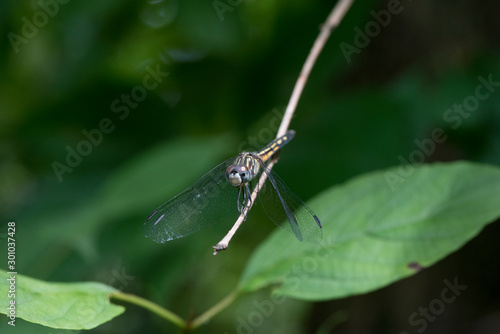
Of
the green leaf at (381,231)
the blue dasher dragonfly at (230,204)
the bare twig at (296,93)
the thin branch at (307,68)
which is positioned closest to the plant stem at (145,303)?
the blue dasher dragonfly at (230,204)

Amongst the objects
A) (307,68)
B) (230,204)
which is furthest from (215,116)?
(230,204)

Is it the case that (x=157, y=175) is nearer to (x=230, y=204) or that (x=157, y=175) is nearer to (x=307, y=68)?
(x=230, y=204)

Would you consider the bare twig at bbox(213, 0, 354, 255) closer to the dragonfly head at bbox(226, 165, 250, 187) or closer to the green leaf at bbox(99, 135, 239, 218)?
the dragonfly head at bbox(226, 165, 250, 187)

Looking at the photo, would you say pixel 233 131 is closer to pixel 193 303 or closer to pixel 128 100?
pixel 128 100

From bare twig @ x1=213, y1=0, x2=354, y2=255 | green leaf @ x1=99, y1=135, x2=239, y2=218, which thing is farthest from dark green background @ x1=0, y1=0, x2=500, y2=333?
bare twig @ x1=213, y1=0, x2=354, y2=255

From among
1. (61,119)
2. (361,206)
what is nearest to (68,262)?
(61,119)

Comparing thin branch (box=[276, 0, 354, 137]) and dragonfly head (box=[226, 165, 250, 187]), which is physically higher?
thin branch (box=[276, 0, 354, 137])

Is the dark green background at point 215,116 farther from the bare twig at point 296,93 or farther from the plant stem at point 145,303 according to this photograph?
the bare twig at point 296,93
